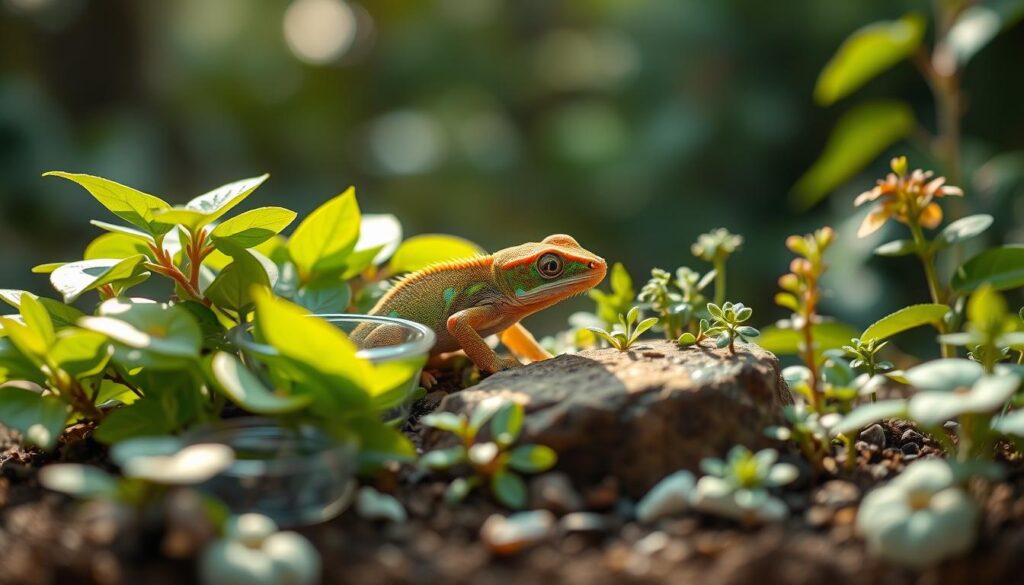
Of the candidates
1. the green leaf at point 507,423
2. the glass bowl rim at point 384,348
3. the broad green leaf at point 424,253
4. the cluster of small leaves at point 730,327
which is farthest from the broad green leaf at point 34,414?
the cluster of small leaves at point 730,327

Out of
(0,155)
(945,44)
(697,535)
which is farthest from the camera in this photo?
(0,155)

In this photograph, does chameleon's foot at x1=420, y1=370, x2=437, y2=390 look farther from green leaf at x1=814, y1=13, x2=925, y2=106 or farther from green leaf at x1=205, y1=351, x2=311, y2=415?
green leaf at x1=814, y1=13, x2=925, y2=106

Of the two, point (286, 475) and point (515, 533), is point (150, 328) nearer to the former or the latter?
point (286, 475)

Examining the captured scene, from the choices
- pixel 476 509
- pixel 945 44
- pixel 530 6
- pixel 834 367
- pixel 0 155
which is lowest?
pixel 476 509

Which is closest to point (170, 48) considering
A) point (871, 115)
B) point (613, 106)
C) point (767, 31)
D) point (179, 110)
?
point (179, 110)

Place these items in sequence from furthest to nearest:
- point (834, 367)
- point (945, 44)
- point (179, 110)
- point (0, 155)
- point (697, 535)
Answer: point (179, 110) < point (0, 155) < point (945, 44) < point (834, 367) < point (697, 535)

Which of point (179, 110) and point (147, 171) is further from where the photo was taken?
point (179, 110)

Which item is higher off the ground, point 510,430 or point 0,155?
point 0,155

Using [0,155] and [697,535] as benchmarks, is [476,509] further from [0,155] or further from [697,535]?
[0,155]

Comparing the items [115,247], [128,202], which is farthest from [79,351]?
[115,247]
